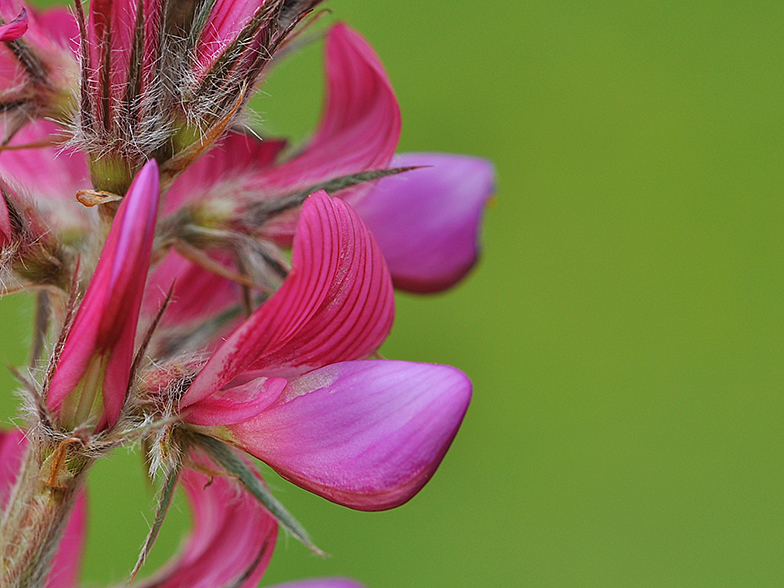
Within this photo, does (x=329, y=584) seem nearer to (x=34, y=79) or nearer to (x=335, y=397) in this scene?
(x=335, y=397)

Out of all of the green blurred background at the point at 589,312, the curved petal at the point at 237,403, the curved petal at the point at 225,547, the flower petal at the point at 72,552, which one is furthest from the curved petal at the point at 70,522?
the green blurred background at the point at 589,312

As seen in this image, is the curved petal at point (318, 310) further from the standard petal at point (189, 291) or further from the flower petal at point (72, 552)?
the flower petal at point (72, 552)

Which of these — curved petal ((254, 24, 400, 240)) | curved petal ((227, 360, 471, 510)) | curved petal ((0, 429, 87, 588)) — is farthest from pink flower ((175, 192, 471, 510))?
curved petal ((0, 429, 87, 588))

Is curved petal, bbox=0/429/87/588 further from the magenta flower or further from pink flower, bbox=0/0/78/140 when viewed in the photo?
pink flower, bbox=0/0/78/140

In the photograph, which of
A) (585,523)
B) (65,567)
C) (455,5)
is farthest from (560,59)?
(65,567)

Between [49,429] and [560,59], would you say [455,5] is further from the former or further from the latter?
[49,429]
